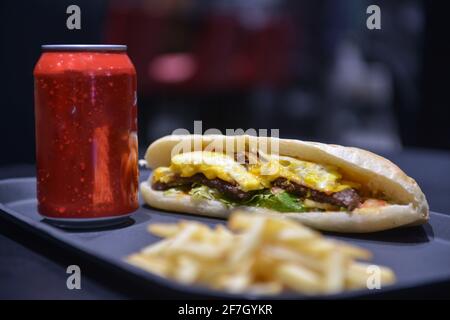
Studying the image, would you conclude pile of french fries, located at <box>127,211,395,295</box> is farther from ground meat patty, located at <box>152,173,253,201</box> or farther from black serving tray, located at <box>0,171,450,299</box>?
ground meat patty, located at <box>152,173,253,201</box>

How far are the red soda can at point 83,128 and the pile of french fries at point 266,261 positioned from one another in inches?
29.9

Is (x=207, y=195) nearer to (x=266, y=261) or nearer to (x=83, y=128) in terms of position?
(x=83, y=128)

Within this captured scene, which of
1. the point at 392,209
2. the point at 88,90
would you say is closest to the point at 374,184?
the point at 392,209

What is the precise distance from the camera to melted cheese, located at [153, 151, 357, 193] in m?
2.42

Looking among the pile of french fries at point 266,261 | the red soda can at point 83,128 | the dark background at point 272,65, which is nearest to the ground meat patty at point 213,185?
the red soda can at point 83,128

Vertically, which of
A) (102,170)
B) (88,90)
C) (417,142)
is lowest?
(417,142)

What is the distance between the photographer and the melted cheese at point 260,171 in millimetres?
2418

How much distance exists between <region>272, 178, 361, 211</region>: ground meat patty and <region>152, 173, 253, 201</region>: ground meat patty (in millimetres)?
131

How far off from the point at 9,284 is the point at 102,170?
637 millimetres

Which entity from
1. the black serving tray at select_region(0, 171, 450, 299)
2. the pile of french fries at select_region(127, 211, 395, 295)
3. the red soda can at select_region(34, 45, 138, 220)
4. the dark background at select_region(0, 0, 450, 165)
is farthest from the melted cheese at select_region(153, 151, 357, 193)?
the dark background at select_region(0, 0, 450, 165)

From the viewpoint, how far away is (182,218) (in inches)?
102
